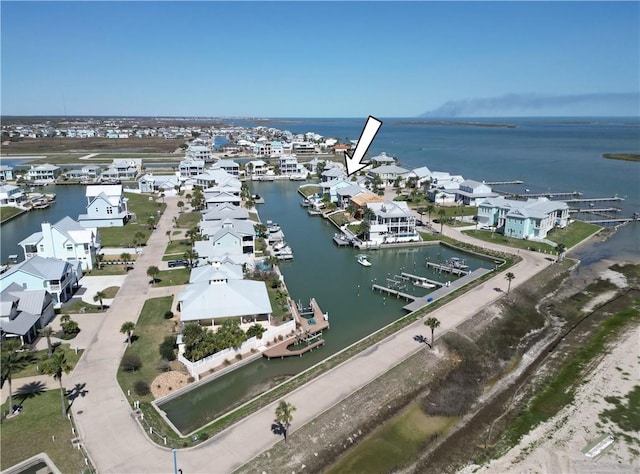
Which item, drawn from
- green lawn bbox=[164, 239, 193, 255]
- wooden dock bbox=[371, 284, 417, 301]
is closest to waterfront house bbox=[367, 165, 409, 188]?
green lawn bbox=[164, 239, 193, 255]

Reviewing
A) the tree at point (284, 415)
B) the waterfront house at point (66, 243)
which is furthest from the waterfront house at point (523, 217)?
the waterfront house at point (66, 243)

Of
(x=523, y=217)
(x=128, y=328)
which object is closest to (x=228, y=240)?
(x=128, y=328)

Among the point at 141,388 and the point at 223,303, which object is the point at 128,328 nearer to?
the point at 141,388

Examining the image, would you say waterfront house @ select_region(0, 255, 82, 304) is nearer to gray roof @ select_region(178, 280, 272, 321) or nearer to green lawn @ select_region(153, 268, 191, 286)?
green lawn @ select_region(153, 268, 191, 286)

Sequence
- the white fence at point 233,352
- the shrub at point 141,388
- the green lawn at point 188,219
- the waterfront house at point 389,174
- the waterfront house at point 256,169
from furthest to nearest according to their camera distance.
A: the waterfront house at point 256,169 → the waterfront house at point 389,174 → the green lawn at point 188,219 → the white fence at point 233,352 → the shrub at point 141,388

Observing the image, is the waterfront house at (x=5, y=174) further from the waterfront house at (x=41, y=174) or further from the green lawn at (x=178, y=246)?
the green lawn at (x=178, y=246)
